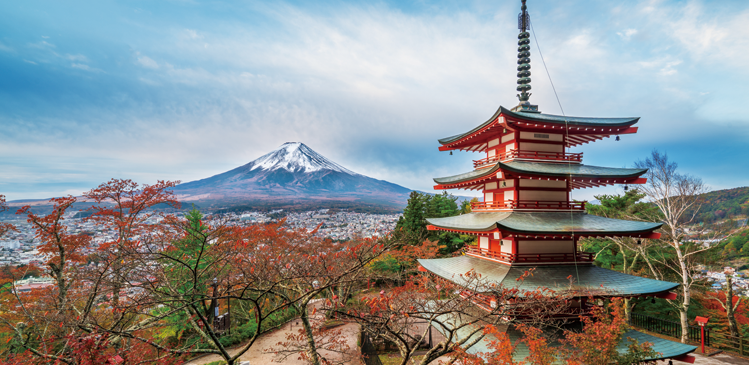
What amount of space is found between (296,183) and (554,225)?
236 ft

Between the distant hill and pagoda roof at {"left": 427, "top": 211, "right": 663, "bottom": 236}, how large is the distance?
24.1 meters

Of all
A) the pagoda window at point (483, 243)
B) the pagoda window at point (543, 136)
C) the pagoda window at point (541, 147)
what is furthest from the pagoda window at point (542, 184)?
the pagoda window at point (483, 243)

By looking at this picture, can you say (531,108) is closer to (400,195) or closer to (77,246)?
(77,246)

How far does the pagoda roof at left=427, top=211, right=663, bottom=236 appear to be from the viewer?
27.1 ft

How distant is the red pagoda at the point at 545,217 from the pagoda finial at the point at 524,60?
104mm

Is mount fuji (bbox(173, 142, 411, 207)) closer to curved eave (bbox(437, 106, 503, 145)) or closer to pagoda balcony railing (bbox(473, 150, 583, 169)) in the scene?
curved eave (bbox(437, 106, 503, 145))

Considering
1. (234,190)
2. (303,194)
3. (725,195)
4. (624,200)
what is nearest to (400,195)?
(303,194)

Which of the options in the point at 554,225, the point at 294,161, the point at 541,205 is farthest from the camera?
the point at 294,161

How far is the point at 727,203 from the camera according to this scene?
27.3 meters

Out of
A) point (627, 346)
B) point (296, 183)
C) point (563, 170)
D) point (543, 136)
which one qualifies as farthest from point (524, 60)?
point (296, 183)

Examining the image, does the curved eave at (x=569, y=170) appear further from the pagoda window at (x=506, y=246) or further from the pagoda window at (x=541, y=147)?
the pagoda window at (x=506, y=246)

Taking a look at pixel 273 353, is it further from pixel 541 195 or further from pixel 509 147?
pixel 509 147

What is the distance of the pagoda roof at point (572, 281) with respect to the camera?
781cm

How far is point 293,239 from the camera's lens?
1673cm
